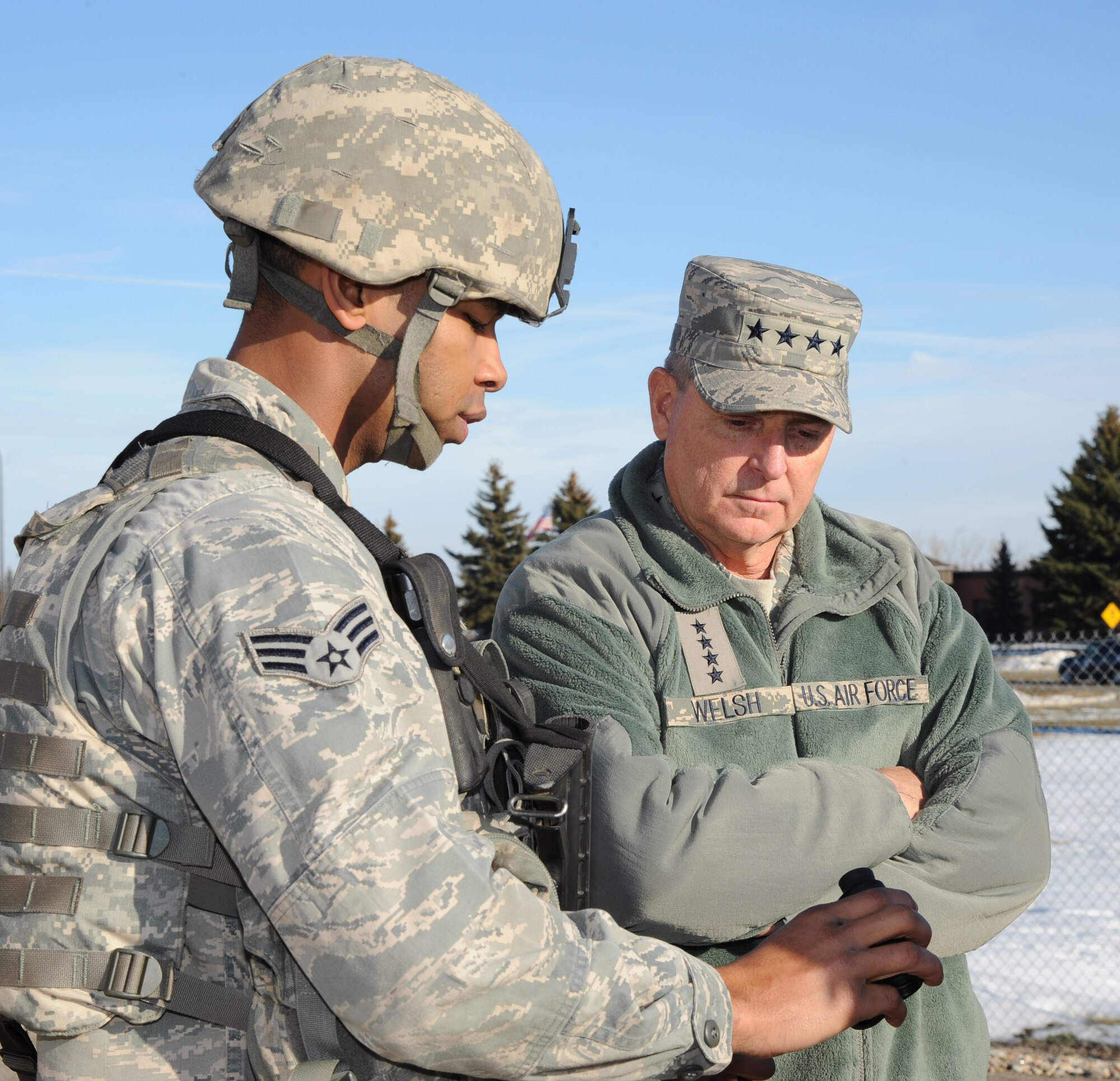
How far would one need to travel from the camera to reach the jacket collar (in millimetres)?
2742

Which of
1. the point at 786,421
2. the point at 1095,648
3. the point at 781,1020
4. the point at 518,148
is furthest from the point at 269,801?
the point at 1095,648

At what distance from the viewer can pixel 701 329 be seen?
282 cm

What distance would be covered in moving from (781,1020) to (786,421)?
4.62ft

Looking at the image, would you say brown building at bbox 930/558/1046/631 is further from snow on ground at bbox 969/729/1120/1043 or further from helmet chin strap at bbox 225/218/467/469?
helmet chin strap at bbox 225/218/467/469

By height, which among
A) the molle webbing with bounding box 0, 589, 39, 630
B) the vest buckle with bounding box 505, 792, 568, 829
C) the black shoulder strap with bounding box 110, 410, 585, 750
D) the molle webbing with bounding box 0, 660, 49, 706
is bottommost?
the vest buckle with bounding box 505, 792, 568, 829

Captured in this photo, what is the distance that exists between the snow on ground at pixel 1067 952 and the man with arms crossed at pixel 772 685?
159 inches

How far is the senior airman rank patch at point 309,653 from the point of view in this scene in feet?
4.80

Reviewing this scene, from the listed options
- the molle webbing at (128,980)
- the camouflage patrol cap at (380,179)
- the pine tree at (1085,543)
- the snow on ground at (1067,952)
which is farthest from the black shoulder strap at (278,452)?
the pine tree at (1085,543)

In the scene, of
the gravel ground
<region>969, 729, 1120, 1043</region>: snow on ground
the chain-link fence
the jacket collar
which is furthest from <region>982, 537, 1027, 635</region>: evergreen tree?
the jacket collar

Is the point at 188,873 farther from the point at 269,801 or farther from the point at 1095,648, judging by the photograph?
the point at 1095,648

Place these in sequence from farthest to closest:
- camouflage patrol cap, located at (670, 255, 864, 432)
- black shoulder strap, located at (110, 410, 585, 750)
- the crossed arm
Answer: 1. camouflage patrol cap, located at (670, 255, 864, 432)
2. the crossed arm
3. black shoulder strap, located at (110, 410, 585, 750)

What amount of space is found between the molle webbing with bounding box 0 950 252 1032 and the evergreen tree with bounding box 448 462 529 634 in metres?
38.1

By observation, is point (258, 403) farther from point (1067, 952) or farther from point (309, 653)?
point (1067, 952)

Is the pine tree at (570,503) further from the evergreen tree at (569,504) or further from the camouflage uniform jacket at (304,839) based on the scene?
the camouflage uniform jacket at (304,839)
